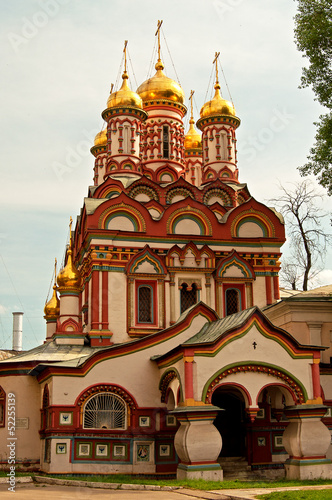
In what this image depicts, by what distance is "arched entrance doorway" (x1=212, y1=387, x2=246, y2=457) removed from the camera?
53.0 ft

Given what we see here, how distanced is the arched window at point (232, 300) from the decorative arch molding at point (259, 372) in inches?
201

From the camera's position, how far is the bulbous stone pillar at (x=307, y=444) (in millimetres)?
13289

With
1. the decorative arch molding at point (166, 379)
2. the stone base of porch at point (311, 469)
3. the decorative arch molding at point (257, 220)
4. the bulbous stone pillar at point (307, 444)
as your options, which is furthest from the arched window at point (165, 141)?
the stone base of porch at point (311, 469)

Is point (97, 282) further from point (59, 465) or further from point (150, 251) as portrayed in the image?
point (59, 465)

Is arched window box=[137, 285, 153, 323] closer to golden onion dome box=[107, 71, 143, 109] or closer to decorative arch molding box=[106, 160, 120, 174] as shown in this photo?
decorative arch molding box=[106, 160, 120, 174]

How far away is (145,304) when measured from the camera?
1819cm

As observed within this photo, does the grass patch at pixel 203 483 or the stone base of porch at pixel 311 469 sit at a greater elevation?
the stone base of porch at pixel 311 469

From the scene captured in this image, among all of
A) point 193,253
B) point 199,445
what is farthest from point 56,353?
point 199,445

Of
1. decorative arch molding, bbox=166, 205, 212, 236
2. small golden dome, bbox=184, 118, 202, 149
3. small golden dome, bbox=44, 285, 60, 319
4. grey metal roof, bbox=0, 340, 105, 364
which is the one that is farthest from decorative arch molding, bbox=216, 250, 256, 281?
small golden dome, bbox=184, 118, 202, 149

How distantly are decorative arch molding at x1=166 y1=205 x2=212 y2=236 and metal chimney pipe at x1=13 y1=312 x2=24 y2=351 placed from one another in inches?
817

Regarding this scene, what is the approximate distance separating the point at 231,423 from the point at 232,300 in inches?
149

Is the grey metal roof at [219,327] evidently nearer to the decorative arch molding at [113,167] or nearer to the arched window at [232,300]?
the arched window at [232,300]

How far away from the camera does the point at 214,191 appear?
2205cm

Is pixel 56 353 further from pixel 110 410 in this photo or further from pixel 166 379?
pixel 166 379
